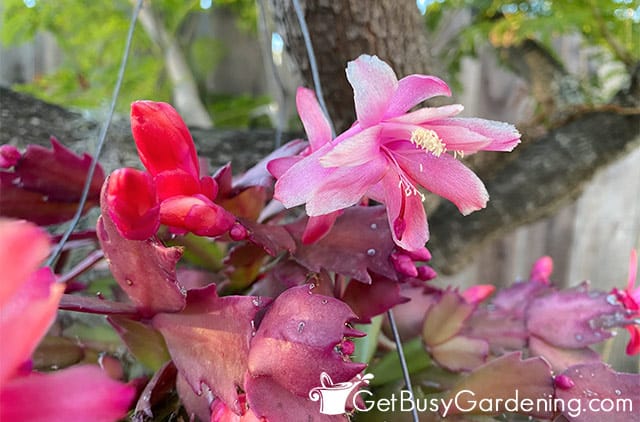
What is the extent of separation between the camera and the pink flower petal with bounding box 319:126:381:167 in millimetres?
252

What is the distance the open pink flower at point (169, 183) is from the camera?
0.26m

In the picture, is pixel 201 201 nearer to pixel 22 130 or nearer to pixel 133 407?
pixel 133 407

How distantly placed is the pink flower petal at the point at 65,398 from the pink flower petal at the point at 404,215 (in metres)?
0.16

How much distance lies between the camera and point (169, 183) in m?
0.31

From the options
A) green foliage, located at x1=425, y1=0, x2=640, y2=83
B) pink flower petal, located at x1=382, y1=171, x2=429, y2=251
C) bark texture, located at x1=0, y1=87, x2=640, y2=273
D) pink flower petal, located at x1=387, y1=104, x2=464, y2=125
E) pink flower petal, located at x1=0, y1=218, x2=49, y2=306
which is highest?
green foliage, located at x1=425, y1=0, x2=640, y2=83

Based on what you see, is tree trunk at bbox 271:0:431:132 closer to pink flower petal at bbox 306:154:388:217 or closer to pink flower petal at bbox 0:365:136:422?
pink flower petal at bbox 306:154:388:217

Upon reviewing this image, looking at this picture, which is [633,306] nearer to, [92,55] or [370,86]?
[370,86]

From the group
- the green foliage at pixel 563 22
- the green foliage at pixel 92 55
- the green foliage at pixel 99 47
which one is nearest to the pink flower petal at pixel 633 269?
the green foliage at pixel 563 22

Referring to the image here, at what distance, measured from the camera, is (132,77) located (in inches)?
53.5

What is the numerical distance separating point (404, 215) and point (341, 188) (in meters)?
0.04

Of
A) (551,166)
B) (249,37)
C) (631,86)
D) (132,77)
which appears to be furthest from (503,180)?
(249,37)

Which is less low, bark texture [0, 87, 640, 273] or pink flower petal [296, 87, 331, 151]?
pink flower petal [296, 87, 331, 151]

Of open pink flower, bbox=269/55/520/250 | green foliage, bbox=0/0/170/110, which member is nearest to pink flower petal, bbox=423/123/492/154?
open pink flower, bbox=269/55/520/250

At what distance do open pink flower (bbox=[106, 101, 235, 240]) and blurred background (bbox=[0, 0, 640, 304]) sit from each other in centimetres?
29
